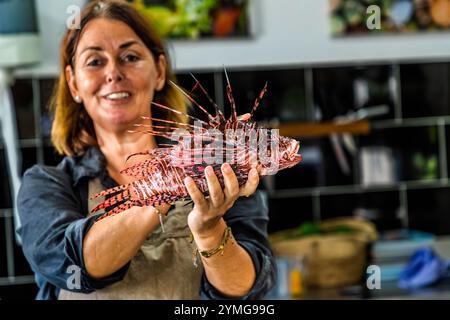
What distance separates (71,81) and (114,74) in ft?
0.12

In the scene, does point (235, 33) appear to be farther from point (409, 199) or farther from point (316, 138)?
point (409, 199)

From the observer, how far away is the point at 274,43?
3.07ft

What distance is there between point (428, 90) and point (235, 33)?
2.41 feet

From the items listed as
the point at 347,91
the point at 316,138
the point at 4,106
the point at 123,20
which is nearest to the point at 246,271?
the point at 123,20

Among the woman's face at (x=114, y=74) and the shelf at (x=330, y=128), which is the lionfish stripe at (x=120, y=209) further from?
the shelf at (x=330, y=128)

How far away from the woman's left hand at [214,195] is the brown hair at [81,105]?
68 millimetres

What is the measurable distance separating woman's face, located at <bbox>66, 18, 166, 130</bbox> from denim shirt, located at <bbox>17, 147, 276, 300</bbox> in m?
0.03

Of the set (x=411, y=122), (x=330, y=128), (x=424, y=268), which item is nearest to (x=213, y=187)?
(x=424, y=268)

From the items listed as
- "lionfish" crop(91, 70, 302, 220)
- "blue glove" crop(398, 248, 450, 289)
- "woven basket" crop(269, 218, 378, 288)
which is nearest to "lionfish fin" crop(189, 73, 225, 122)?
"lionfish" crop(91, 70, 302, 220)

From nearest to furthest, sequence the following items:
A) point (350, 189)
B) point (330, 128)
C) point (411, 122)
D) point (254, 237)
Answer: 1. point (254, 237)
2. point (330, 128)
3. point (350, 189)
4. point (411, 122)

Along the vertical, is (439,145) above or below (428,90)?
below

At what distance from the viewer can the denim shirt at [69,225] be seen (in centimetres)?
52

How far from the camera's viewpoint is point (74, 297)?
0.53 metres

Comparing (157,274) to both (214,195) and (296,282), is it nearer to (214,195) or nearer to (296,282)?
(214,195)
